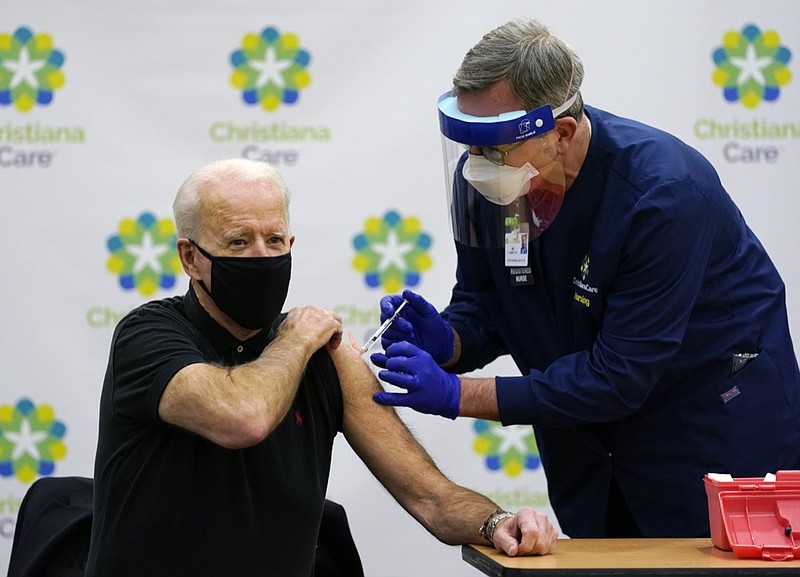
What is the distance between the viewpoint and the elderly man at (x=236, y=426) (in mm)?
1775

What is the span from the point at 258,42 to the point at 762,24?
4.80ft

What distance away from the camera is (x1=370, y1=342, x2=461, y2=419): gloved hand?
201 centimetres

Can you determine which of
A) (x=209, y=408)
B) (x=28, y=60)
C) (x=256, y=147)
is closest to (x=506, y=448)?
(x=256, y=147)

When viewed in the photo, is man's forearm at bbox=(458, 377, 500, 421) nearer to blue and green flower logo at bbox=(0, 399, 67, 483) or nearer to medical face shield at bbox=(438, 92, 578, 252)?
medical face shield at bbox=(438, 92, 578, 252)

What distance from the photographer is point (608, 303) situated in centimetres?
202

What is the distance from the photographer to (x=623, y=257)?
202cm

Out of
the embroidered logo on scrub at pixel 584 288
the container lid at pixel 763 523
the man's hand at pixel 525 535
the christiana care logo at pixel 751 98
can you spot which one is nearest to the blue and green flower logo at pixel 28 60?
the embroidered logo on scrub at pixel 584 288

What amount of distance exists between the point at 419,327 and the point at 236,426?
68cm

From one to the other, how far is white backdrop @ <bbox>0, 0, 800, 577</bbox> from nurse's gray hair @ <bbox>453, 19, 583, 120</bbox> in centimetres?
110

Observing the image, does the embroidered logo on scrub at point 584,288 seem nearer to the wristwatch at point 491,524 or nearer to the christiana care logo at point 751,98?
the wristwatch at point 491,524

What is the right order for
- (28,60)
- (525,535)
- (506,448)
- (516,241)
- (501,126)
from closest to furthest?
(525,535), (501,126), (516,241), (28,60), (506,448)

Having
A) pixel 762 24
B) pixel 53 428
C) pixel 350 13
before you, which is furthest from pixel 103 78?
pixel 762 24

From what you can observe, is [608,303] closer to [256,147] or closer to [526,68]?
[526,68]

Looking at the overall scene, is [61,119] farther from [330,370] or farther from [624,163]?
[624,163]
